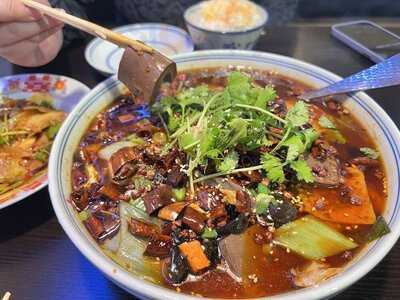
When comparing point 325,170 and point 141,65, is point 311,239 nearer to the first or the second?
point 325,170

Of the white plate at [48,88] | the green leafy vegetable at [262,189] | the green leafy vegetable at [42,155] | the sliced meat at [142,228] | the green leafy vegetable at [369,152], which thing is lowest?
the green leafy vegetable at [42,155]

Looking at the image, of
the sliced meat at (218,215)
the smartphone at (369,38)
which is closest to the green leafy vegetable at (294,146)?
the sliced meat at (218,215)

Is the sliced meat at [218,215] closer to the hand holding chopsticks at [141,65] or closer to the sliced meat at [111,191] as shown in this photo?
the sliced meat at [111,191]

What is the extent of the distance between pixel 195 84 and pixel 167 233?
1.06 meters

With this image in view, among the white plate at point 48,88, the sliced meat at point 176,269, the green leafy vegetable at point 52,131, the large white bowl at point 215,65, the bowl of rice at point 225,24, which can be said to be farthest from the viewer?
the bowl of rice at point 225,24

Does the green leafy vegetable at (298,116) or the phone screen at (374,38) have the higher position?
the green leafy vegetable at (298,116)

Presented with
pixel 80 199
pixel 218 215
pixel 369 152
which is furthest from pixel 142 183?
pixel 369 152

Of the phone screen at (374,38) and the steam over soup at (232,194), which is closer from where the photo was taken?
the steam over soup at (232,194)

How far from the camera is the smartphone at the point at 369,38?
109 inches

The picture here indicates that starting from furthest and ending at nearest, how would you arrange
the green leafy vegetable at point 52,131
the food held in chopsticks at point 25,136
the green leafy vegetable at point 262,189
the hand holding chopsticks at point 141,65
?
the green leafy vegetable at point 52,131, the food held in chopsticks at point 25,136, the hand holding chopsticks at point 141,65, the green leafy vegetable at point 262,189

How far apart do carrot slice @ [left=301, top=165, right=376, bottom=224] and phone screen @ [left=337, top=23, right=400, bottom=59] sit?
1.47 meters

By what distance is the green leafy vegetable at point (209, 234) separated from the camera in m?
1.39

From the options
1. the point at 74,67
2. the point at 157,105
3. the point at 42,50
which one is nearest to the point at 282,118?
the point at 157,105

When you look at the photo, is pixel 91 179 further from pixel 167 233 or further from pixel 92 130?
pixel 167 233
